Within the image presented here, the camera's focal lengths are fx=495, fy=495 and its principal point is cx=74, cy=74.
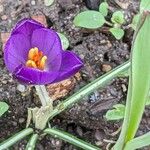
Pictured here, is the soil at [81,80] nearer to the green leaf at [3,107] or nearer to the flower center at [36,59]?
the green leaf at [3,107]

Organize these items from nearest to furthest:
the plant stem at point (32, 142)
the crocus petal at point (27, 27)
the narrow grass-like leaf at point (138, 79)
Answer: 1. the narrow grass-like leaf at point (138, 79)
2. the crocus petal at point (27, 27)
3. the plant stem at point (32, 142)

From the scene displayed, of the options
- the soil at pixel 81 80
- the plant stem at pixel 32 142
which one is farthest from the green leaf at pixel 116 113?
the plant stem at pixel 32 142

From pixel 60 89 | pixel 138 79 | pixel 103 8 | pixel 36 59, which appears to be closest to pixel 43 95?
pixel 36 59

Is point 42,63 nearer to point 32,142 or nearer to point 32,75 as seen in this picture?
point 32,75

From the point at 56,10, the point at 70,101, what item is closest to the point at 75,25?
the point at 56,10

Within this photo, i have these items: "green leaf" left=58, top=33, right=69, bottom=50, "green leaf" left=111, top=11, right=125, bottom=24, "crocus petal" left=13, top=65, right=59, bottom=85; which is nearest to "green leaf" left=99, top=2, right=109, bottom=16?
"green leaf" left=111, top=11, right=125, bottom=24

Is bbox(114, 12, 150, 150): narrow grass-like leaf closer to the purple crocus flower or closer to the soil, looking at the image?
the purple crocus flower

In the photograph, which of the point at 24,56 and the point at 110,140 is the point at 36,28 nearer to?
the point at 24,56
